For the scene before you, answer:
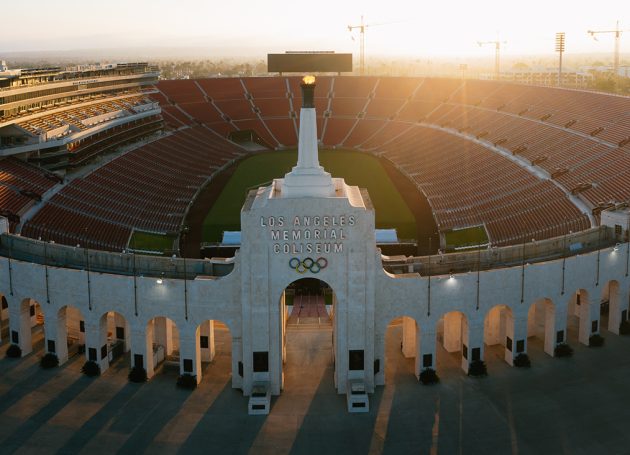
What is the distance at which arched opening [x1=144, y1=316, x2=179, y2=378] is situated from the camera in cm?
3606

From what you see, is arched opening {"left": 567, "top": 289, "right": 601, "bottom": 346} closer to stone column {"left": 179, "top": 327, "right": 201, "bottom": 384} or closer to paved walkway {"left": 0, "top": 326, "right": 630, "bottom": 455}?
paved walkway {"left": 0, "top": 326, "right": 630, "bottom": 455}

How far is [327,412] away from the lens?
3284 centimetres

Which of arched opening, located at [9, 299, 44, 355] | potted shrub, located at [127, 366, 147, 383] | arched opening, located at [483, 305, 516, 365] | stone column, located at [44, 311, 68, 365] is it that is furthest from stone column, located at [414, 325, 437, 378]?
arched opening, located at [9, 299, 44, 355]

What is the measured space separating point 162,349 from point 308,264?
10206mm

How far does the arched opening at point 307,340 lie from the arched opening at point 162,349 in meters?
5.52

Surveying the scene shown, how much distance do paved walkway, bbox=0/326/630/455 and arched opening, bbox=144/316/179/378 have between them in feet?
2.28

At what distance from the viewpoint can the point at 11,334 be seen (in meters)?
38.6

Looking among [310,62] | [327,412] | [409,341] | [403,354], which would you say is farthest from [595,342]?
[310,62]

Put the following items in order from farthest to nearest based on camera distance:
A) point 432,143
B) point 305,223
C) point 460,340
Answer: point 432,143 < point 460,340 < point 305,223

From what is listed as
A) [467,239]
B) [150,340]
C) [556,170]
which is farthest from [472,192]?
[150,340]

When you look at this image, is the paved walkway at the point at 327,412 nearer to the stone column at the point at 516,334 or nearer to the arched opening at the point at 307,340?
the arched opening at the point at 307,340

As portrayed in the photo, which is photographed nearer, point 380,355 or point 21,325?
point 380,355

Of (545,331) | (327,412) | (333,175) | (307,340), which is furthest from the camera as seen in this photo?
(333,175)

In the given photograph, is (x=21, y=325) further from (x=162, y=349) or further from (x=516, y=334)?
(x=516, y=334)
